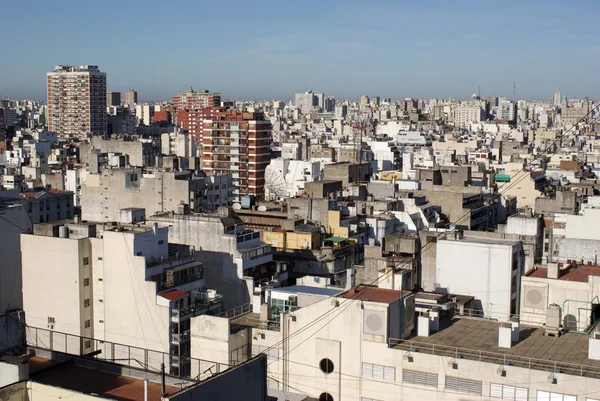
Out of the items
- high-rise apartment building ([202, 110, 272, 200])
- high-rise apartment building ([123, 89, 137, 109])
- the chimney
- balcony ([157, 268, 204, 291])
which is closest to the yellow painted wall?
balcony ([157, 268, 204, 291])

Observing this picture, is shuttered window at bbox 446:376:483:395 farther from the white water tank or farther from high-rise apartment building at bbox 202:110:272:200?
high-rise apartment building at bbox 202:110:272:200

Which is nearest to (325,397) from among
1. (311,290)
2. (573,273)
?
(311,290)

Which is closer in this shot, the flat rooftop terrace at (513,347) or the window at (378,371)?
the flat rooftop terrace at (513,347)

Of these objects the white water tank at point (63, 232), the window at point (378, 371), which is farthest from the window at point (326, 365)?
the white water tank at point (63, 232)

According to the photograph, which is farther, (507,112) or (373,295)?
(507,112)

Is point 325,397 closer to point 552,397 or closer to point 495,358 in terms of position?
point 495,358

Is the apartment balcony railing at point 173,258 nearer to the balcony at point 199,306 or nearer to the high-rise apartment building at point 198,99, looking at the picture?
the balcony at point 199,306
